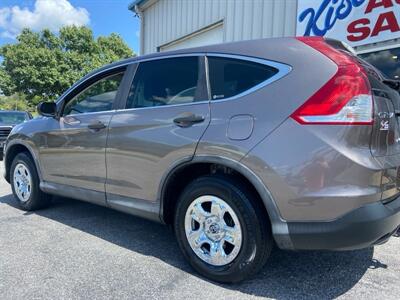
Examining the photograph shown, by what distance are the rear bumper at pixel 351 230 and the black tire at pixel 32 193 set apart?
11.0 ft

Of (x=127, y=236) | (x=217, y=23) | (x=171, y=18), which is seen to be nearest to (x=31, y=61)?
(x=171, y=18)

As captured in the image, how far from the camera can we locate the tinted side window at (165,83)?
2.97 meters

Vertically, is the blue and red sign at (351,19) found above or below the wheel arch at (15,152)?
above

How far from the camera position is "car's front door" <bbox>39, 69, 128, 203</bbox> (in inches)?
139

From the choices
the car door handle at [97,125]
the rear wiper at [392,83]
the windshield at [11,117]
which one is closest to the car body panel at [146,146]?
the car door handle at [97,125]

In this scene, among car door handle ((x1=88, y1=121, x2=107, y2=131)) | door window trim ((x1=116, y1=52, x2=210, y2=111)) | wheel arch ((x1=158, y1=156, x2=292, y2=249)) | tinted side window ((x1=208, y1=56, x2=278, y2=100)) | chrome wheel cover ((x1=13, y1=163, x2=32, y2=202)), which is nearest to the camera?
wheel arch ((x1=158, y1=156, x2=292, y2=249))

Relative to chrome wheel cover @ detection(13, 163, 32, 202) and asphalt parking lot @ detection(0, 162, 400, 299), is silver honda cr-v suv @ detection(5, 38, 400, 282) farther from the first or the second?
chrome wheel cover @ detection(13, 163, 32, 202)

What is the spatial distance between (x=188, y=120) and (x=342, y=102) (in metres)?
1.10

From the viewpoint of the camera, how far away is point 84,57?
117 ft

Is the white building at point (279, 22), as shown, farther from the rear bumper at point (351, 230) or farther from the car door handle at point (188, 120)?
the car door handle at point (188, 120)

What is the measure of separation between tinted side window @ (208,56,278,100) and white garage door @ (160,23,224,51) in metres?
5.41

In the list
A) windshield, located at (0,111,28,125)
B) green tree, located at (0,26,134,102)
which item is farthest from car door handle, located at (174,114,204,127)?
green tree, located at (0,26,134,102)

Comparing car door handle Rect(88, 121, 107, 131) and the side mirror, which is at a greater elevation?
the side mirror

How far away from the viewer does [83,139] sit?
3.69 metres
